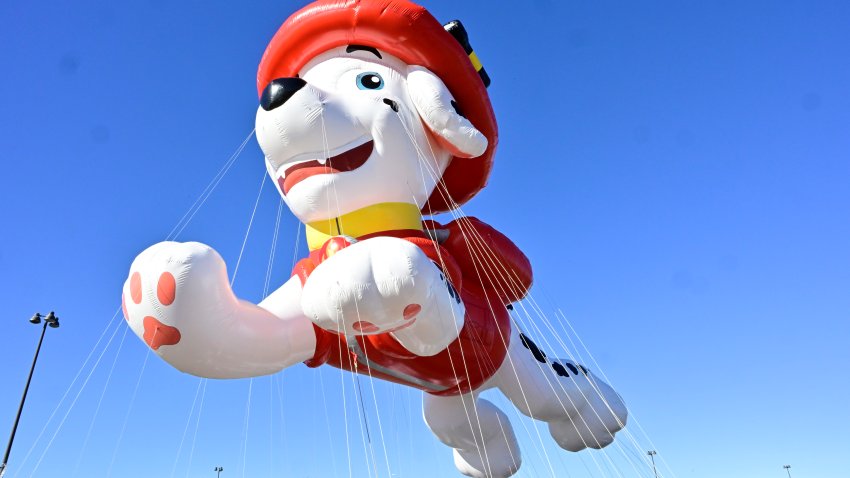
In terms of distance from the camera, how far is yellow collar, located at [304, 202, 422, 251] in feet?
13.8

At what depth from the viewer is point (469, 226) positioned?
187 inches

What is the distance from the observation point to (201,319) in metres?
3.44

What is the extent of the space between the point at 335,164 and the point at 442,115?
833 millimetres

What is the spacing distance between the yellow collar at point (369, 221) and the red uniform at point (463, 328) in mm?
75

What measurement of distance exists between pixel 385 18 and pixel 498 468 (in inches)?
157

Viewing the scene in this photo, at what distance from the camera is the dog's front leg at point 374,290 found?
10.5ft

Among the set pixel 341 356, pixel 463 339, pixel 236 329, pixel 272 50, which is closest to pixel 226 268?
pixel 236 329

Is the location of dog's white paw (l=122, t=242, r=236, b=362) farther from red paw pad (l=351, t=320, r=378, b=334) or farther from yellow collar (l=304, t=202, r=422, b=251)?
yellow collar (l=304, t=202, r=422, b=251)

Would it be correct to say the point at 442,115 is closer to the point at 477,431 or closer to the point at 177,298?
the point at 177,298

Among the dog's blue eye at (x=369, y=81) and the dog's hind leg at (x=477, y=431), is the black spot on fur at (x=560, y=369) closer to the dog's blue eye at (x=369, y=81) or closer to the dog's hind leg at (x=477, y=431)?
the dog's hind leg at (x=477, y=431)

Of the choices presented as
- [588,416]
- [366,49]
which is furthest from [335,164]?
[588,416]

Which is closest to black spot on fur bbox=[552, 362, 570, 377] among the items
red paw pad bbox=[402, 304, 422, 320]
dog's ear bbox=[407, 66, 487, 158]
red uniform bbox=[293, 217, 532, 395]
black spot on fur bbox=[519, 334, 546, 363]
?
black spot on fur bbox=[519, 334, 546, 363]

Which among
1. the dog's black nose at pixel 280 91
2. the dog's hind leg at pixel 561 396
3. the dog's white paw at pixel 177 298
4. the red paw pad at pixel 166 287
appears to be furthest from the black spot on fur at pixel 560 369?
the red paw pad at pixel 166 287

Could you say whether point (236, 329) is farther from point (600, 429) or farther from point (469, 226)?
point (600, 429)
